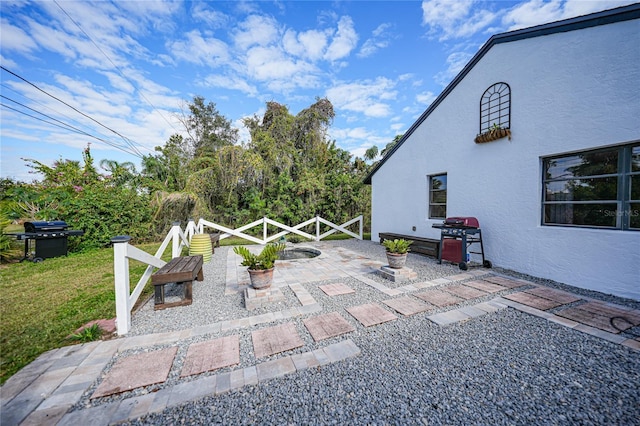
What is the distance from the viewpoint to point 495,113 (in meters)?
5.18

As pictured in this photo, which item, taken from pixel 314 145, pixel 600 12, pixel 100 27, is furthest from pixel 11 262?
pixel 600 12

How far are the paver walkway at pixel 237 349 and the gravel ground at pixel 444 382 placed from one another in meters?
0.08

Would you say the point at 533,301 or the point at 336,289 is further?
the point at 336,289

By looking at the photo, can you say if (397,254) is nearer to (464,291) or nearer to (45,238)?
(464,291)

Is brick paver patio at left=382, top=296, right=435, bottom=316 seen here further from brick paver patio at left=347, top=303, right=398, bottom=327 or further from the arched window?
the arched window

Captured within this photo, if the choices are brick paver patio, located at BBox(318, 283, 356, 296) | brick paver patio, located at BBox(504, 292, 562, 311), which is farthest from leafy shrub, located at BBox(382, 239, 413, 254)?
brick paver patio, located at BBox(504, 292, 562, 311)

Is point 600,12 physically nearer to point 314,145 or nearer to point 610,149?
point 610,149

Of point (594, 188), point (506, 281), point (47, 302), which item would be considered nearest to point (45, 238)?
point (47, 302)

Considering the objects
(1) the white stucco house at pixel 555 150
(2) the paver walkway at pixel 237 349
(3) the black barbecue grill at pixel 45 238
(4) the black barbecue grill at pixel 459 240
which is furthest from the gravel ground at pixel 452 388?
(3) the black barbecue grill at pixel 45 238

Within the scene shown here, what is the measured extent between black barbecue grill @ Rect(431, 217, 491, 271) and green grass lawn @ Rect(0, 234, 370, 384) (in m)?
6.24

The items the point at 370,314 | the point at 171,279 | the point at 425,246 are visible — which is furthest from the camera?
the point at 425,246

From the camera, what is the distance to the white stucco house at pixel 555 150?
3.55m

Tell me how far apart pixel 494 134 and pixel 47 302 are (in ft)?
28.7

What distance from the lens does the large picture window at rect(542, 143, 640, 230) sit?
357 cm
